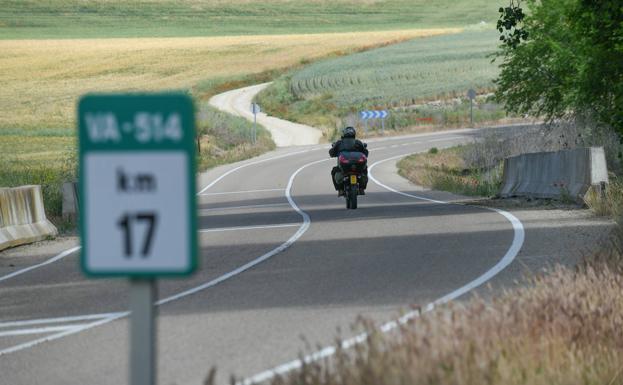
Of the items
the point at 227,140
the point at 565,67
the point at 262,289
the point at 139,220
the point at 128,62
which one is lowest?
the point at 227,140

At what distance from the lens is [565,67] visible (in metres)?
35.0

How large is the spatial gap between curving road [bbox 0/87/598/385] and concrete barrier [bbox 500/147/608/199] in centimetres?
170

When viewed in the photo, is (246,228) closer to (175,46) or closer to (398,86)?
(398,86)

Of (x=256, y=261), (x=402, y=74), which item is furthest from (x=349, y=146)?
(x=402, y=74)

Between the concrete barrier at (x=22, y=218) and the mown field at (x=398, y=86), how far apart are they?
204ft

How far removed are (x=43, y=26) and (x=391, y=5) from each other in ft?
131

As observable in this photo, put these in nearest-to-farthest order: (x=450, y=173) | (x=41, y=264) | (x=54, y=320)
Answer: (x=54, y=320) < (x=41, y=264) < (x=450, y=173)

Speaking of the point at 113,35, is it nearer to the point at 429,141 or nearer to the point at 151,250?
the point at 429,141

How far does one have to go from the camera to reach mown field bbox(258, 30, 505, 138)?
289ft

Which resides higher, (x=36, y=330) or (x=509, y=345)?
(x=509, y=345)

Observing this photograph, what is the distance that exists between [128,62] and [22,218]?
3780 inches

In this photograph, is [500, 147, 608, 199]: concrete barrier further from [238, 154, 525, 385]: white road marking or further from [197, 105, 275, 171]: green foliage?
[197, 105, 275, 171]: green foliage

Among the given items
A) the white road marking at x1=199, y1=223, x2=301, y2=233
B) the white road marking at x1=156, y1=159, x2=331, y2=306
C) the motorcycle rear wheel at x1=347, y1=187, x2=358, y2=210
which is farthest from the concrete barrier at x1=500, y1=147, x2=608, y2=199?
the white road marking at x1=199, y1=223, x2=301, y2=233

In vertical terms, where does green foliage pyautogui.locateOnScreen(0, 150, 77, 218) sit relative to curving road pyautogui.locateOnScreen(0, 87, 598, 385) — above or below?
below
